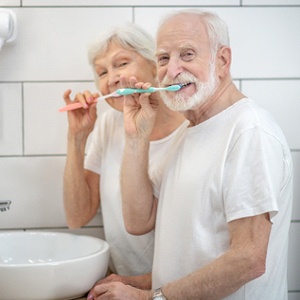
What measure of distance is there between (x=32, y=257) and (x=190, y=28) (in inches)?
28.4

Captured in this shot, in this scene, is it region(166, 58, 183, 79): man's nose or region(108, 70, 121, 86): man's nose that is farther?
region(108, 70, 121, 86): man's nose

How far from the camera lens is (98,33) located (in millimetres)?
1612

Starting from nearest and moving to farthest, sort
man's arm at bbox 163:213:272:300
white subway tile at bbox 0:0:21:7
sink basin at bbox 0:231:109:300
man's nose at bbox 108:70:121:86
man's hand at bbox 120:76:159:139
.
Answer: man's arm at bbox 163:213:272:300 → sink basin at bbox 0:231:109:300 → man's hand at bbox 120:76:159:139 → man's nose at bbox 108:70:121:86 → white subway tile at bbox 0:0:21:7

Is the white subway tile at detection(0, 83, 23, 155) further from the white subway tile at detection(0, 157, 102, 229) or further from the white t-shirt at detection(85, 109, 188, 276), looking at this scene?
the white t-shirt at detection(85, 109, 188, 276)

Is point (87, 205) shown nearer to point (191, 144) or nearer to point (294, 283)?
point (191, 144)

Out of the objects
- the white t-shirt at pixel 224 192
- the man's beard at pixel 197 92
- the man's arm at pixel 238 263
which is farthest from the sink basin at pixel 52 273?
the man's beard at pixel 197 92

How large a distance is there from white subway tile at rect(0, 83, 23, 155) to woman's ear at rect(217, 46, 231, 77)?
63cm

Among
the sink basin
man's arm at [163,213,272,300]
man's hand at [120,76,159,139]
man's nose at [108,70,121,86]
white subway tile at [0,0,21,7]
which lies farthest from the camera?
white subway tile at [0,0,21,7]

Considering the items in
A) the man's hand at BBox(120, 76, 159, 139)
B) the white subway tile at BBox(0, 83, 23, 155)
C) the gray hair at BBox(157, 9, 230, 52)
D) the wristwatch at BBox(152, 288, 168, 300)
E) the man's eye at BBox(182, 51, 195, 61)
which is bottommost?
the wristwatch at BBox(152, 288, 168, 300)

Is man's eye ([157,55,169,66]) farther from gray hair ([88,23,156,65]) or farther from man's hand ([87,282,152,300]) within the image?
man's hand ([87,282,152,300])

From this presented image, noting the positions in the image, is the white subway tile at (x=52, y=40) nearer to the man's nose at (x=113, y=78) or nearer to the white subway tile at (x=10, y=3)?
the white subway tile at (x=10, y=3)

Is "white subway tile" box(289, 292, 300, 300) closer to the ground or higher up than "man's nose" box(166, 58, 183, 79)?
closer to the ground

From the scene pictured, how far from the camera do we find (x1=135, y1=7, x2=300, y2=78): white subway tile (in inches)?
64.5

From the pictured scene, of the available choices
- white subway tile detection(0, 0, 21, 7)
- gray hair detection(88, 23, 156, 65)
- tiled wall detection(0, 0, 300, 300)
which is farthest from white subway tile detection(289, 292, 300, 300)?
white subway tile detection(0, 0, 21, 7)
